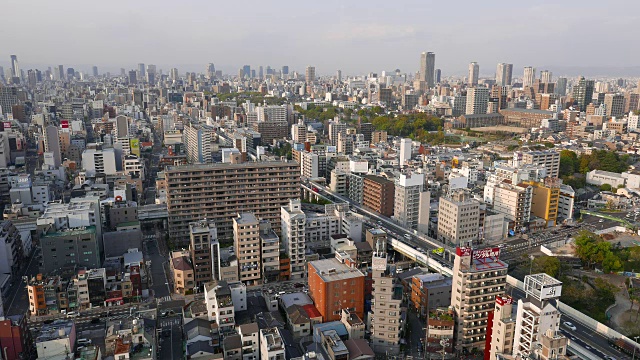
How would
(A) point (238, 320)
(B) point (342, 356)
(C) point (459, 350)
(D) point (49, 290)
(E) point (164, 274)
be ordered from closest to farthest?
(B) point (342, 356), (C) point (459, 350), (A) point (238, 320), (D) point (49, 290), (E) point (164, 274)

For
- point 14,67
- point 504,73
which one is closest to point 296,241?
point 504,73

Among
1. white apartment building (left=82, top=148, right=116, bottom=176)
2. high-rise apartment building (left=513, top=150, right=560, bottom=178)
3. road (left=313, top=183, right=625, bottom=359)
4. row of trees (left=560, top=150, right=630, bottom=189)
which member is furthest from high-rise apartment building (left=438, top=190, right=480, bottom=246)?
white apartment building (left=82, top=148, right=116, bottom=176)

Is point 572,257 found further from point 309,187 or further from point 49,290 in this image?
point 49,290

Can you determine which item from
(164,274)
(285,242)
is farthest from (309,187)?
(164,274)

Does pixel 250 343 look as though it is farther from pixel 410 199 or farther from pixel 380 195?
pixel 380 195

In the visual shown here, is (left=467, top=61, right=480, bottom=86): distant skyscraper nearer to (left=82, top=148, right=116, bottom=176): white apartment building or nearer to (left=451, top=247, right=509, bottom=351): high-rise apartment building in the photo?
(left=82, top=148, right=116, bottom=176): white apartment building
